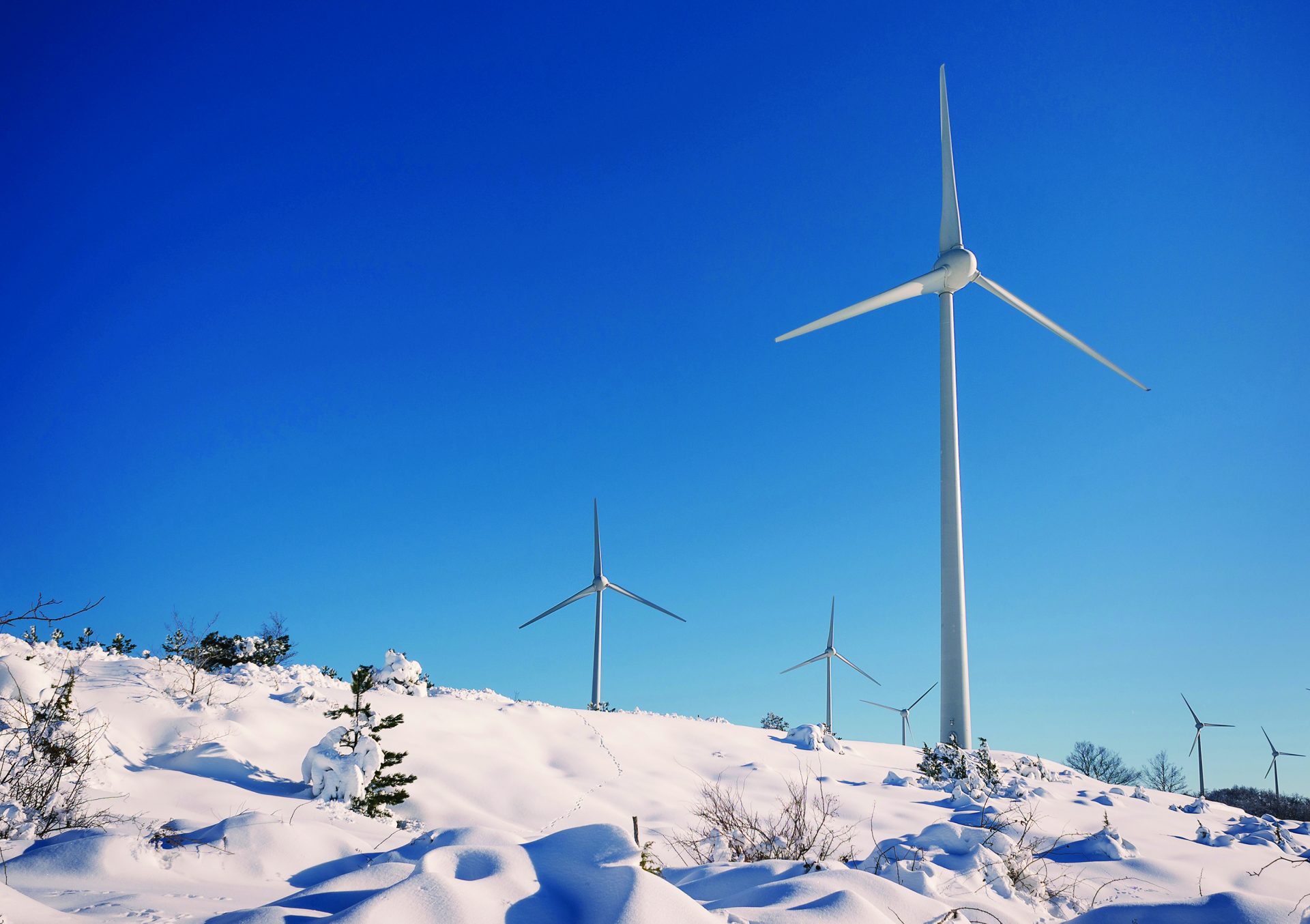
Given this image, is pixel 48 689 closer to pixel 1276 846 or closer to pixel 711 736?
pixel 711 736

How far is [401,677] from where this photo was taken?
1786cm

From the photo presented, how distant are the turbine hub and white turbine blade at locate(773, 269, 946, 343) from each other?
0.88ft

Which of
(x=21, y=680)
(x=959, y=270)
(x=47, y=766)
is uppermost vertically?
(x=959, y=270)

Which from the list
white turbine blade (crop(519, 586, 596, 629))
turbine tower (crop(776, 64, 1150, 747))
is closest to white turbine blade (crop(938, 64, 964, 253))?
turbine tower (crop(776, 64, 1150, 747))

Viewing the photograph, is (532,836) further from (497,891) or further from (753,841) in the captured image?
(497,891)

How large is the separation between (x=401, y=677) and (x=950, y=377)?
25390mm

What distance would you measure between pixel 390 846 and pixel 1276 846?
1412cm

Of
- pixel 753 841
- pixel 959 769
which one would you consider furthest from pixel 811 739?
pixel 753 841

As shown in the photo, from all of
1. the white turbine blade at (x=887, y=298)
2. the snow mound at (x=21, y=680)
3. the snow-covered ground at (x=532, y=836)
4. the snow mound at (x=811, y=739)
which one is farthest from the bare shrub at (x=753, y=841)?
the white turbine blade at (x=887, y=298)

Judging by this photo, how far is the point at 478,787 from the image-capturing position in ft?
42.5

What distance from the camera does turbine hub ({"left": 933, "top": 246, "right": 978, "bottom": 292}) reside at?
121ft

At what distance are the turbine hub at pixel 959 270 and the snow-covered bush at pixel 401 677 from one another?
2975 cm

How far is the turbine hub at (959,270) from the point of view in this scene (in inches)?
1453

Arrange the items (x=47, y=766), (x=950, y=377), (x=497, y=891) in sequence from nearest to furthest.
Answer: (x=497, y=891)
(x=47, y=766)
(x=950, y=377)
